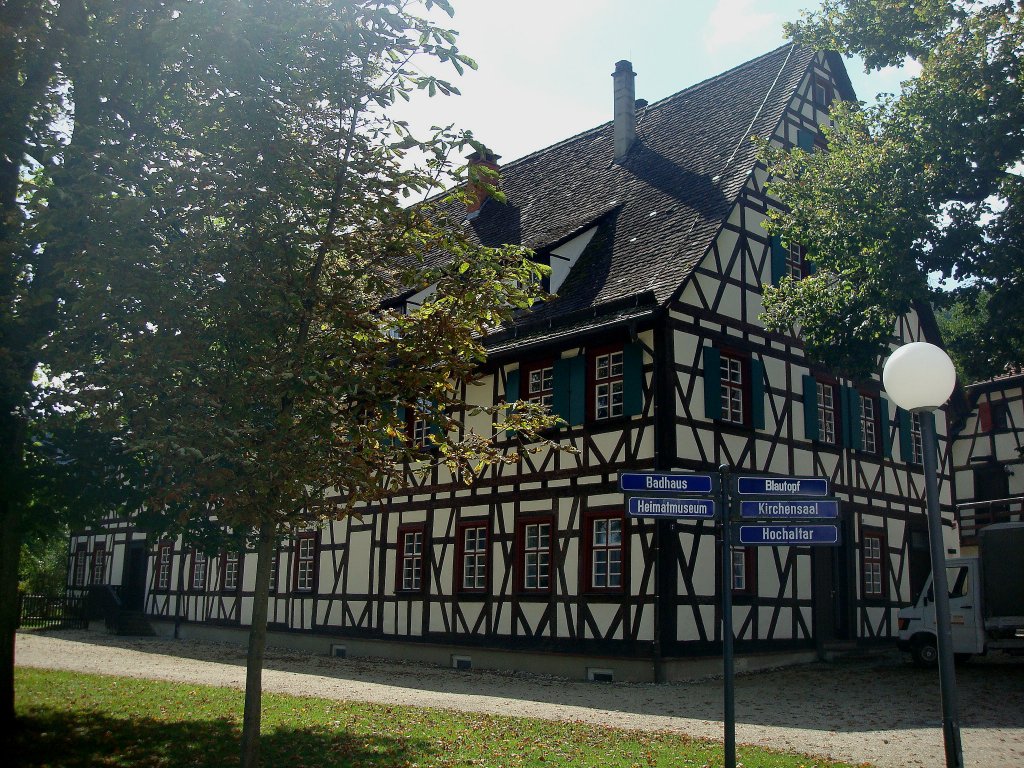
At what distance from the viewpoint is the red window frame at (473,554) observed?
20889 mm

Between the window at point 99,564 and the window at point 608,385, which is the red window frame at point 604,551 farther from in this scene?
the window at point 99,564

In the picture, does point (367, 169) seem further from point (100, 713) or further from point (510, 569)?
point (510, 569)

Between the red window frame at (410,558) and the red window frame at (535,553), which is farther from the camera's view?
the red window frame at (410,558)

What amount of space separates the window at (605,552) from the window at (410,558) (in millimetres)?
5174

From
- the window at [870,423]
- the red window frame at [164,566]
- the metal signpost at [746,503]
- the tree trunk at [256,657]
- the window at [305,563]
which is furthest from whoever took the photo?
the red window frame at [164,566]

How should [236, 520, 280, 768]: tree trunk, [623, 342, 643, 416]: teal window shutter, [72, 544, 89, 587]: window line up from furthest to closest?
[72, 544, 89, 587]: window → [623, 342, 643, 416]: teal window shutter → [236, 520, 280, 768]: tree trunk

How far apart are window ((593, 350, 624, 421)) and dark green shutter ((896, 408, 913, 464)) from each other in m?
8.42

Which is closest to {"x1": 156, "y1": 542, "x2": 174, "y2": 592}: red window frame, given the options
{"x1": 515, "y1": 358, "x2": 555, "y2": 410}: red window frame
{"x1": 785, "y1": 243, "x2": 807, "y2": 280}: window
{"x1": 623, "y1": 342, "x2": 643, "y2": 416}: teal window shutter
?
{"x1": 515, "y1": 358, "x2": 555, "y2": 410}: red window frame

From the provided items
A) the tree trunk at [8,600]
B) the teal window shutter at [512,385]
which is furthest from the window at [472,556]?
the tree trunk at [8,600]

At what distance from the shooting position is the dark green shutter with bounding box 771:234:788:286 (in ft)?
68.6

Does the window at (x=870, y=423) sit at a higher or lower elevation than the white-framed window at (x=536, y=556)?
higher

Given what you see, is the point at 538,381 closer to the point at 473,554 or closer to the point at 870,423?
the point at 473,554

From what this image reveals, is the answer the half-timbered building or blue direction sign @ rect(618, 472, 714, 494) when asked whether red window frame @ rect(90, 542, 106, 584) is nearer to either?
the half-timbered building

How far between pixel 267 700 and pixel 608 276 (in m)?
10.7
